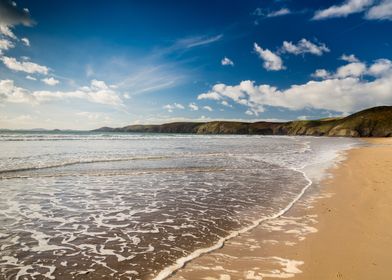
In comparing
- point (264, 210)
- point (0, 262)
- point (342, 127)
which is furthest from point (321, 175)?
point (342, 127)

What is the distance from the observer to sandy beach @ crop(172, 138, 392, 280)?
4797 millimetres

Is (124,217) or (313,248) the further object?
(124,217)

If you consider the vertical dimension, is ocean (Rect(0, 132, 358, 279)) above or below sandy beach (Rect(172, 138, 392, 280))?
below

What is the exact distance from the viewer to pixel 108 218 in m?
8.09

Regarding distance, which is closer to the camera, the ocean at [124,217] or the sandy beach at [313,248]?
the sandy beach at [313,248]

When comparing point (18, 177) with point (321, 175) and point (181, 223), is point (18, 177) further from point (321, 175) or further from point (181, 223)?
point (321, 175)

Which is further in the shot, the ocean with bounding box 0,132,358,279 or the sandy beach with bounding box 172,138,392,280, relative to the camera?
the ocean with bounding box 0,132,358,279

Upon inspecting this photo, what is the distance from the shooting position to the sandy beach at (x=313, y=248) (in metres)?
4.80

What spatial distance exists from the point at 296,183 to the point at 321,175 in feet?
10.8

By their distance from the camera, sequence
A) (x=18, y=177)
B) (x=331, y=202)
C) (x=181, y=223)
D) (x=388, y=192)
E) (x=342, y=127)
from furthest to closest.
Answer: (x=342, y=127) < (x=18, y=177) < (x=388, y=192) < (x=331, y=202) < (x=181, y=223)

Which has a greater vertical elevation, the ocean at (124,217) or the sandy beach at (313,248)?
the sandy beach at (313,248)

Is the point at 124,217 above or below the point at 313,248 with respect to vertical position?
below

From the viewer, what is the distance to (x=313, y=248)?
5.84 m

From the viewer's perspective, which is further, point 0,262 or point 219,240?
point 219,240
